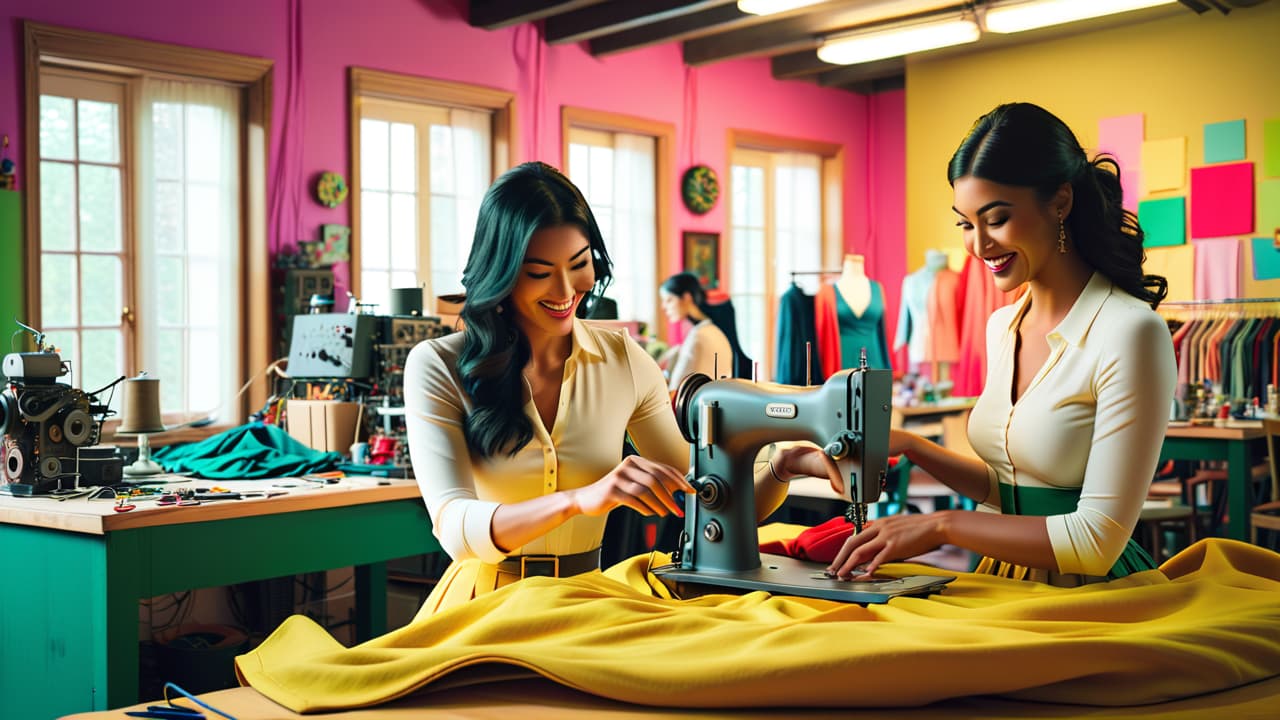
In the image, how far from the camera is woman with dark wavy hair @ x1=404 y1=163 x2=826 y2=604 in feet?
5.65

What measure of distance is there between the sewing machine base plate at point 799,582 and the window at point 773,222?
282 inches

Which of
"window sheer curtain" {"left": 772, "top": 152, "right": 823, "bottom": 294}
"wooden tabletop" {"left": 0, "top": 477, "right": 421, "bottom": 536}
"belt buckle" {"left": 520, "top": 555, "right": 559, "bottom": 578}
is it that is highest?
"window sheer curtain" {"left": 772, "top": 152, "right": 823, "bottom": 294}

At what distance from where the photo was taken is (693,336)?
629 cm

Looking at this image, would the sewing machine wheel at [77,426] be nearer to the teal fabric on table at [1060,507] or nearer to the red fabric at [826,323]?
the teal fabric on table at [1060,507]

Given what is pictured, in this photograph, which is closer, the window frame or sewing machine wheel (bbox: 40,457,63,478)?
sewing machine wheel (bbox: 40,457,63,478)

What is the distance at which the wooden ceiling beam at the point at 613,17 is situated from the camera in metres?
6.45

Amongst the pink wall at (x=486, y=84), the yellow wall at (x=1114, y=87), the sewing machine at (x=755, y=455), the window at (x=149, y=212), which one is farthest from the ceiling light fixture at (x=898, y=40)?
the sewing machine at (x=755, y=455)

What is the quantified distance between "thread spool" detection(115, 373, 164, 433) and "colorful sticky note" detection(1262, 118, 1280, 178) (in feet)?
19.8

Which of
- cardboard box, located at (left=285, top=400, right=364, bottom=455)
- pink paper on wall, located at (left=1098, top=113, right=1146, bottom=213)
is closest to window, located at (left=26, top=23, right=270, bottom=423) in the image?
cardboard box, located at (left=285, top=400, right=364, bottom=455)

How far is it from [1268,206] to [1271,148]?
1.05 ft

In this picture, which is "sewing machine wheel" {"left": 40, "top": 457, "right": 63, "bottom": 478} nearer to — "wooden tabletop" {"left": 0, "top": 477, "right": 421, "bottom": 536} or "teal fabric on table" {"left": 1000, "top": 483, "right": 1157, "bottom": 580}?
"wooden tabletop" {"left": 0, "top": 477, "right": 421, "bottom": 536}

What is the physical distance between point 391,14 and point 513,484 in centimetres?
534

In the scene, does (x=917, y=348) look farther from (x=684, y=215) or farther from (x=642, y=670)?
(x=642, y=670)

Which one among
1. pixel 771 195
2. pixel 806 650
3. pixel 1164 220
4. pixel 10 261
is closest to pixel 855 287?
pixel 1164 220
